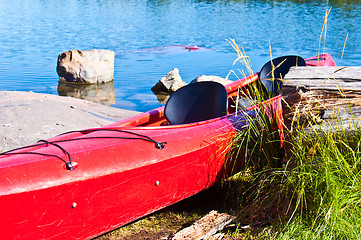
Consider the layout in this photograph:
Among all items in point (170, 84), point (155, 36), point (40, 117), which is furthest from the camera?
point (155, 36)

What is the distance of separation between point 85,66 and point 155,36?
6.06 meters

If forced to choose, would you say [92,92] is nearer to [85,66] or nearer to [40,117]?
[85,66]

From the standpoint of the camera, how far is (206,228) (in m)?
3.30

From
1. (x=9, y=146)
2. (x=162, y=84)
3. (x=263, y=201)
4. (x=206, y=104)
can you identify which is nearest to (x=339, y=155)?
(x=263, y=201)

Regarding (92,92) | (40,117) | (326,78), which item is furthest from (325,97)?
(92,92)

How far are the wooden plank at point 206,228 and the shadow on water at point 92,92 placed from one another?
613 cm

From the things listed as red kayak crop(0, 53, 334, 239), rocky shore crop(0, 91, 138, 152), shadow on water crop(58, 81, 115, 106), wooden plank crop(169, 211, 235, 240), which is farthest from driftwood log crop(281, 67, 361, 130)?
shadow on water crop(58, 81, 115, 106)

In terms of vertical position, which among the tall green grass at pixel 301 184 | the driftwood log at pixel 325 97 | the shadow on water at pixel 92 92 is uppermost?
the driftwood log at pixel 325 97

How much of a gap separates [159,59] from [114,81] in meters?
2.33

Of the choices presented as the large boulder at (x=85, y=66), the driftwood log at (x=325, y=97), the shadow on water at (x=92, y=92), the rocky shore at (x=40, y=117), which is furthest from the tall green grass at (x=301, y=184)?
the large boulder at (x=85, y=66)

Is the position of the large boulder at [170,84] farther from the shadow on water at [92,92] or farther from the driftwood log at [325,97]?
the driftwood log at [325,97]

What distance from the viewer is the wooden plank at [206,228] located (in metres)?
3.23

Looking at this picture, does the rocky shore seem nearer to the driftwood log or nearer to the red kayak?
the red kayak

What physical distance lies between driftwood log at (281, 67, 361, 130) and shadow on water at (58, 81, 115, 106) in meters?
6.12
